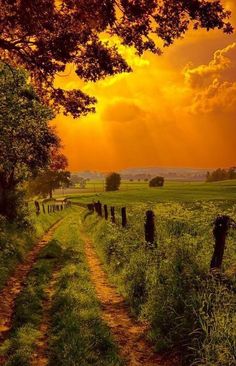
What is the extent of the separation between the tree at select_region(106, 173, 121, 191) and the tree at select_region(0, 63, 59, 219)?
155 m

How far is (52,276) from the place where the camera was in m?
17.5

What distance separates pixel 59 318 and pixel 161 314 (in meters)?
2.69

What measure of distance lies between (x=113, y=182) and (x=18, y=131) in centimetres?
16746

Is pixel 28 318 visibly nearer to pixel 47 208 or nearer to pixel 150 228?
pixel 150 228

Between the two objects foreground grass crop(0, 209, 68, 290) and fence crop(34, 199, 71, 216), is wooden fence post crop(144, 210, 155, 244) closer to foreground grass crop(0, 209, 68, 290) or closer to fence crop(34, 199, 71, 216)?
foreground grass crop(0, 209, 68, 290)

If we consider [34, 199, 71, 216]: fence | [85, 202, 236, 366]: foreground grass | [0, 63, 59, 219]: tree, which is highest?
[0, 63, 59, 219]: tree

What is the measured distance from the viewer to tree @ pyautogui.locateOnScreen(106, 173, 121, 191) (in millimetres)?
188000

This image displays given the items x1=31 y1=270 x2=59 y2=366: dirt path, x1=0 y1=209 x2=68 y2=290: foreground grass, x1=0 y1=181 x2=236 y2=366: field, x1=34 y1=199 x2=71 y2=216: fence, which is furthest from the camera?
x1=34 y1=199 x2=71 y2=216: fence

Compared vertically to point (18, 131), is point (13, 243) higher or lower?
lower

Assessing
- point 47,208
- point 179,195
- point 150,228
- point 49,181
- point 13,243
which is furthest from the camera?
point 49,181

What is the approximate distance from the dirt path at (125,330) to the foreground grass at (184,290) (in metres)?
0.28

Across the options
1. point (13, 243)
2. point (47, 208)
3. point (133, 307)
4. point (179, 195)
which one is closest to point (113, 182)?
point (179, 195)

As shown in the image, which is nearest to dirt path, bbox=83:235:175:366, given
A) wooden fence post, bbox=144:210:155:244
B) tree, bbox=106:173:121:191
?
wooden fence post, bbox=144:210:155:244

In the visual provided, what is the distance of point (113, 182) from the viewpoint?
619 ft
